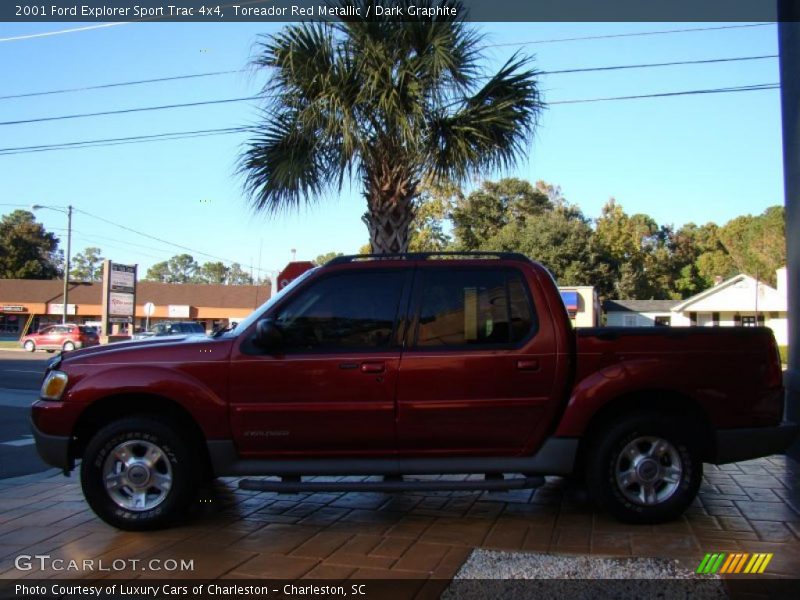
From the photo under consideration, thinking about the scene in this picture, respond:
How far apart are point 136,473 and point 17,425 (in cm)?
714

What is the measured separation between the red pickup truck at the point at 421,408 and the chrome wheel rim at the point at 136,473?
0.4 inches

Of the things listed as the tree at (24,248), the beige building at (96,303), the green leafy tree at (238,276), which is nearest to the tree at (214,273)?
the green leafy tree at (238,276)

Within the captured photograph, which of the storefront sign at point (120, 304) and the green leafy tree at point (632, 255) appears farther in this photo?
the green leafy tree at point (632, 255)

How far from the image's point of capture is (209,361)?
4664mm

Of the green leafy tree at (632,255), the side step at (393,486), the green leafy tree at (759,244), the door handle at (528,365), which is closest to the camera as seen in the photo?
the side step at (393,486)

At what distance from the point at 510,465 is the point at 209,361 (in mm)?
2179

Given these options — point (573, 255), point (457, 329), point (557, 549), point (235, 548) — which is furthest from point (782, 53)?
point (573, 255)

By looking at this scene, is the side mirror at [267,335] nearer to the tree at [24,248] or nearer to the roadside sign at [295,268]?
the roadside sign at [295,268]

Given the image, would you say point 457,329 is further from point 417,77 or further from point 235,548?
point 417,77

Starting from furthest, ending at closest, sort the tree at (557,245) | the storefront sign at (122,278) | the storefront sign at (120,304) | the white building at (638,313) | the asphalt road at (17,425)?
the white building at (638,313) → the tree at (557,245) → the storefront sign at (122,278) → the storefront sign at (120,304) → the asphalt road at (17,425)

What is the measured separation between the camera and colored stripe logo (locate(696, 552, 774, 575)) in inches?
152

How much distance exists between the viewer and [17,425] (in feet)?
34.3

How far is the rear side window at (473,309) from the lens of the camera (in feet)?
15.6

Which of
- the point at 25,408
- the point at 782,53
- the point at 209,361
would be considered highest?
the point at 782,53
